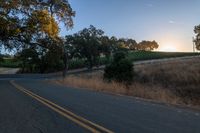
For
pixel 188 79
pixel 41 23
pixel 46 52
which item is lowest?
pixel 188 79

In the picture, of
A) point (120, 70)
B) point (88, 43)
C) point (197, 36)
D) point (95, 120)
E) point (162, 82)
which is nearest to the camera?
point (95, 120)

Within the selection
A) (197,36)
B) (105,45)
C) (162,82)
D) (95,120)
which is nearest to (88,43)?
(105,45)

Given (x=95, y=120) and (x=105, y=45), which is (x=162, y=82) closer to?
(x=95, y=120)

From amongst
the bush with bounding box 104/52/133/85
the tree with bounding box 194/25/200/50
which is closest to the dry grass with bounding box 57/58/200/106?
the bush with bounding box 104/52/133/85

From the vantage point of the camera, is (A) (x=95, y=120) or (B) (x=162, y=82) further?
(B) (x=162, y=82)

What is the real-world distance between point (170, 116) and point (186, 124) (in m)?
1.57

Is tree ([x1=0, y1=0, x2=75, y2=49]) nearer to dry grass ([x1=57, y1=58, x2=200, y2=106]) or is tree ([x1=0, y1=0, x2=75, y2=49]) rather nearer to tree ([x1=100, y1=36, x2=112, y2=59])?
dry grass ([x1=57, y1=58, x2=200, y2=106])

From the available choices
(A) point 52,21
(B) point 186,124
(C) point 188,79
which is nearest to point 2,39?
(A) point 52,21

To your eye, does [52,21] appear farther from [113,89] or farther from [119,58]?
[113,89]

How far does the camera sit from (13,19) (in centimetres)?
3812

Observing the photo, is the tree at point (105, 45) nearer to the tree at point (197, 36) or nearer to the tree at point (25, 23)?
the tree at point (197, 36)

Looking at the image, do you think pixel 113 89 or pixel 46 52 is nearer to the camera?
pixel 113 89

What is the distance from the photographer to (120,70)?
116ft

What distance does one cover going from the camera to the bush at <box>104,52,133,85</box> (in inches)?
1373
